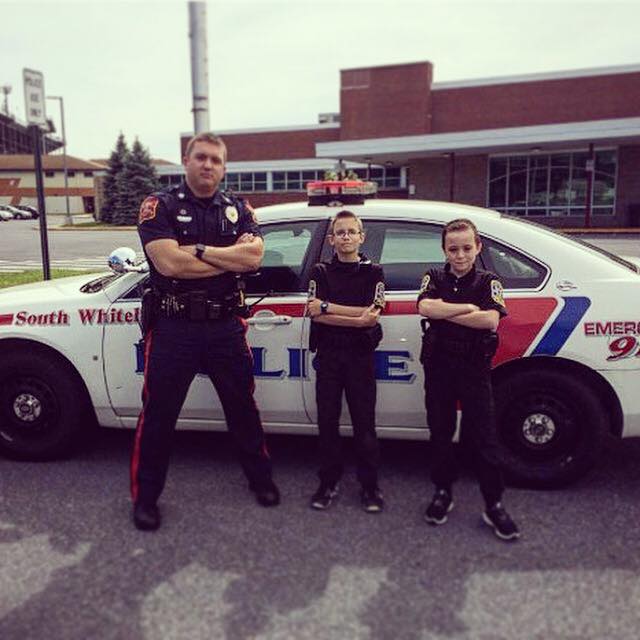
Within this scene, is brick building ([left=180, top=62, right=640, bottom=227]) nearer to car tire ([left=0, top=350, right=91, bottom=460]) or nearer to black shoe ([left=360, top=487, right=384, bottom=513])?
black shoe ([left=360, top=487, right=384, bottom=513])

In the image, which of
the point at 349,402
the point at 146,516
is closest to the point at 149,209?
the point at 349,402

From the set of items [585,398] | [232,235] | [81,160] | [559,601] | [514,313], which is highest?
[81,160]

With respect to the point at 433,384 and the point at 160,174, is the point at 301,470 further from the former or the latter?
the point at 160,174

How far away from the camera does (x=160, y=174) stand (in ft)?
165

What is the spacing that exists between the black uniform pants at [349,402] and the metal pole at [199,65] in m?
1.83

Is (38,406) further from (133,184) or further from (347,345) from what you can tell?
(133,184)

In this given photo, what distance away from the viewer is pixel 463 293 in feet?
10.6

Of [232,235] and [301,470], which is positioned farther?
[301,470]

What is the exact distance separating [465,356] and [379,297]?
522mm

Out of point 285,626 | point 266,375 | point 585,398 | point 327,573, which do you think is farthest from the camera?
point 266,375

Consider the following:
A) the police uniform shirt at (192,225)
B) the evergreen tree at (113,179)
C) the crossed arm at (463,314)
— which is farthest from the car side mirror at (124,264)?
the evergreen tree at (113,179)

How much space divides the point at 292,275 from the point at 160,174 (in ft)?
161

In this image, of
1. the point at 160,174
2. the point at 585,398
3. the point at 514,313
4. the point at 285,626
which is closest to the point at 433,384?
the point at 514,313

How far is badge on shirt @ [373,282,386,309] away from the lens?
3400 millimetres
